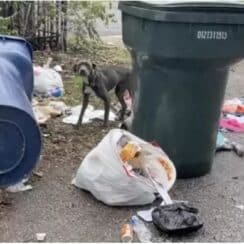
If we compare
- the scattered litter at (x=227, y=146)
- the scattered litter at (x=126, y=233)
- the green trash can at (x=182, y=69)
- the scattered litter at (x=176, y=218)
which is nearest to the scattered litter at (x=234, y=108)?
the scattered litter at (x=227, y=146)

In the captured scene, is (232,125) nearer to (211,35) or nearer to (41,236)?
(211,35)

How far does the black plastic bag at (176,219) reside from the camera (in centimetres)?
375

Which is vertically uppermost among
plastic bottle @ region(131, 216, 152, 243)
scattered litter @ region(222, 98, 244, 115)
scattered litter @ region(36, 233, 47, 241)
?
scattered litter @ region(36, 233, 47, 241)

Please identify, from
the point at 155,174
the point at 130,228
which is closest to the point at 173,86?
the point at 155,174

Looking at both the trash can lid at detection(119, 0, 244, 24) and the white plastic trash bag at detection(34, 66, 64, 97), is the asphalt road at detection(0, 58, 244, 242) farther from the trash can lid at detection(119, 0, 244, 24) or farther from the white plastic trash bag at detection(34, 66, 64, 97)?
the white plastic trash bag at detection(34, 66, 64, 97)

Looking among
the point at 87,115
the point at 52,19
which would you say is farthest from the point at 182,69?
the point at 52,19

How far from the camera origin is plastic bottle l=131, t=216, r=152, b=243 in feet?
12.3

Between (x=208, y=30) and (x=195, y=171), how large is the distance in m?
1.14

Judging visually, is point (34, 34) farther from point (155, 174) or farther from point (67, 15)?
point (155, 174)

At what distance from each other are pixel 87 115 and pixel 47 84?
0.90m

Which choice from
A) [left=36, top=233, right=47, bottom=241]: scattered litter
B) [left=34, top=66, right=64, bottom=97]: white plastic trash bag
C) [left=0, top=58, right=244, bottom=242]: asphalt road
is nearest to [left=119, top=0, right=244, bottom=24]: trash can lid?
[left=0, top=58, right=244, bottom=242]: asphalt road

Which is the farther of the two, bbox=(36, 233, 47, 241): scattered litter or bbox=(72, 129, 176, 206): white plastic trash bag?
bbox=(72, 129, 176, 206): white plastic trash bag

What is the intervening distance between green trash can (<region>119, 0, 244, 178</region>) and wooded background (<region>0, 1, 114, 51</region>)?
462cm

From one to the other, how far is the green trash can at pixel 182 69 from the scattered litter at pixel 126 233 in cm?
92
